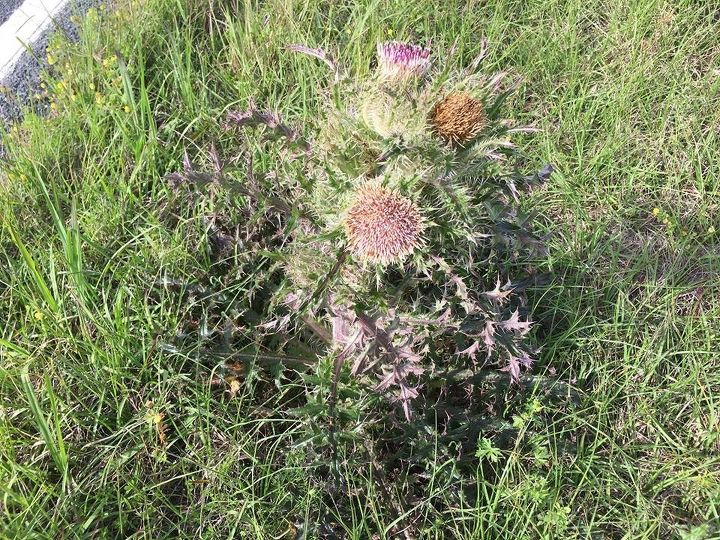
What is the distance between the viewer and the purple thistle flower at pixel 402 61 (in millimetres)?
2150

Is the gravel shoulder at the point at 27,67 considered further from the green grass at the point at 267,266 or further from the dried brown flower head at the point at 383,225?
the dried brown flower head at the point at 383,225

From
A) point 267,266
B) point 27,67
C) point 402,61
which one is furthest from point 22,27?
point 402,61

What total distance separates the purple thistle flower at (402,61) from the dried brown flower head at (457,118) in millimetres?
168

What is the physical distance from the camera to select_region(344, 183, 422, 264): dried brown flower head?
1999 mm

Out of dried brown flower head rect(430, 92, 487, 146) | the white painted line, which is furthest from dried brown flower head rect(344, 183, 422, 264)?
the white painted line

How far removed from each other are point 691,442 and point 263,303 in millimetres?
1842

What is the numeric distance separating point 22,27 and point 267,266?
203cm

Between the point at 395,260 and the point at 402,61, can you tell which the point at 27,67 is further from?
the point at 395,260

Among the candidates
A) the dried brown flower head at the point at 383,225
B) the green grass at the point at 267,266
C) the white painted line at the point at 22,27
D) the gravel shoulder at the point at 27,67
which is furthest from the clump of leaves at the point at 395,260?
the white painted line at the point at 22,27

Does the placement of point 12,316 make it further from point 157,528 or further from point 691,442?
point 691,442

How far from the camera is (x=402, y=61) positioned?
2164 mm

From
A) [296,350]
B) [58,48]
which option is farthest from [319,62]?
[296,350]

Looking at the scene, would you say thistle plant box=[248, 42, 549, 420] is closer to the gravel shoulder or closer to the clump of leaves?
the clump of leaves

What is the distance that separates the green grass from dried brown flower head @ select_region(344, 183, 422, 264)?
79 cm
